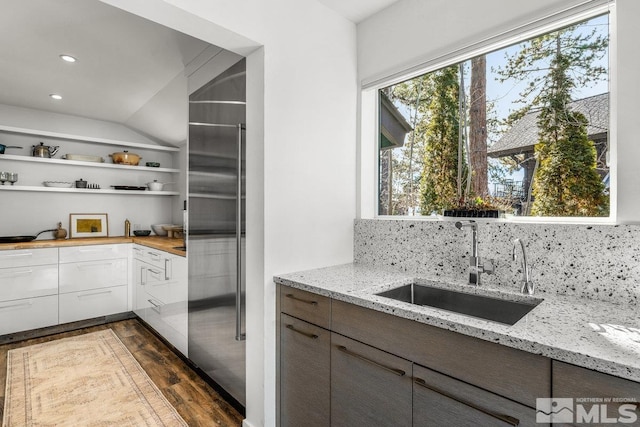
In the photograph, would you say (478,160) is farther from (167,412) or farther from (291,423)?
(167,412)

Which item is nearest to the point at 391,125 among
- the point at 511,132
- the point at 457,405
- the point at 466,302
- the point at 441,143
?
the point at 441,143

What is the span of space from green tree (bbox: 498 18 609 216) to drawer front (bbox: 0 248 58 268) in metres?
4.23

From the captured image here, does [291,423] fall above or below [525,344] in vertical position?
below

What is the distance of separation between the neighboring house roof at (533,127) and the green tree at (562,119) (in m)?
0.03

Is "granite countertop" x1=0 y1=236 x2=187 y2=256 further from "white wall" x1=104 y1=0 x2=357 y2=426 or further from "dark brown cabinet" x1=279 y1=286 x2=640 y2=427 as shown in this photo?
"dark brown cabinet" x1=279 y1=286 x2=640 y2=427

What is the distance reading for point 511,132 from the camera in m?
1.76

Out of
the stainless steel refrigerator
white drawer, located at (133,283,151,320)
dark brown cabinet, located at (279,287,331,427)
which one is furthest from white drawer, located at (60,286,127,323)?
dark brown cabinet, located at (279,287,331,427)

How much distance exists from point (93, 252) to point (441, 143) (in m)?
3.71

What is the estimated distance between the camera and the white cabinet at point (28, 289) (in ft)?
10.4

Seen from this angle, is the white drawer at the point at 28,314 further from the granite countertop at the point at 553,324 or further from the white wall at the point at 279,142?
the granite countertop at the point at 553,324

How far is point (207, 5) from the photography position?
1529 millimetres

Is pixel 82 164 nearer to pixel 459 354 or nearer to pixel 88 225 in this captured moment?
pixel 88 225

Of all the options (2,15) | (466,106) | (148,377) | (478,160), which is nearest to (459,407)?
(478,160)

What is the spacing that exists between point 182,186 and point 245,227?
3004 millimetres
